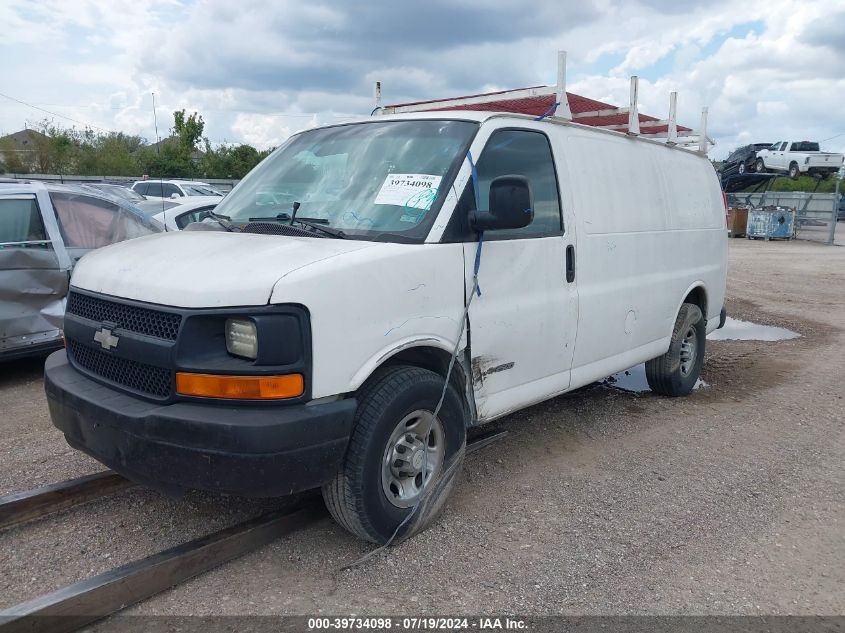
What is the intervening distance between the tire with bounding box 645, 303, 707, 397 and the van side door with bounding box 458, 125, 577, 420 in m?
1.96

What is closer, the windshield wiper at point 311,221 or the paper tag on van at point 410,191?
the windshield wiper at point 311,221

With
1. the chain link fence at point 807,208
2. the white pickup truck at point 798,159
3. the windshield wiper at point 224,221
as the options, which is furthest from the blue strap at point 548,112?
the white pickup truck at point 798,159

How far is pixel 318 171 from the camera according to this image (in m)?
4.19

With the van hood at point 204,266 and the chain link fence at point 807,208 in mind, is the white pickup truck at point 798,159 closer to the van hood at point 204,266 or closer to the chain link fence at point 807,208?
the chain link fence at point 807,208

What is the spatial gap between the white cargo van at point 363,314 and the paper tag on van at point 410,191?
0.01 meters

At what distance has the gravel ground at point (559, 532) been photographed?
10.4 feet

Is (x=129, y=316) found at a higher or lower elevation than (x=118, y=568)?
higher

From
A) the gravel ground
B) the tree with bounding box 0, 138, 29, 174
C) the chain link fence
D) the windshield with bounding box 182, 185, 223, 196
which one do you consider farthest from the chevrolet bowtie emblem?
the tree with bounding box 0, 138, 29, 174

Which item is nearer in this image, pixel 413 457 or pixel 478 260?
pixel 413 457

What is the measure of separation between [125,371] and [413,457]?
4.74 ft

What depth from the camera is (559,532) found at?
3789 millimetres

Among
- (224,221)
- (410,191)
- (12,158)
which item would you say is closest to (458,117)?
(410,191)

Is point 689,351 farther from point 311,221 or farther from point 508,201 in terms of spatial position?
point 311,221

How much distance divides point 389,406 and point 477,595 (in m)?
0.94
